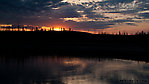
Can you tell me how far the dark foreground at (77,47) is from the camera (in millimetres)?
29672

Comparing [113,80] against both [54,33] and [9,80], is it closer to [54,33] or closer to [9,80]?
[9,80]

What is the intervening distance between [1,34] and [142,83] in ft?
247

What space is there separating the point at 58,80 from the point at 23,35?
217 ft

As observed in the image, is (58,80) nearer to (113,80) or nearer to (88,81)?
(88,81)

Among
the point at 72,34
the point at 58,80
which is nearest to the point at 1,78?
the point at 58,80

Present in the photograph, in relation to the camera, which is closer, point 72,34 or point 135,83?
point 135,83

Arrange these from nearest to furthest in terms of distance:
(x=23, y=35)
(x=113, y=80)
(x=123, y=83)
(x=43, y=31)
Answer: (x=123, y=83) < (x=113, y=80) < (x=23, y=35) < (x=43, y=31)

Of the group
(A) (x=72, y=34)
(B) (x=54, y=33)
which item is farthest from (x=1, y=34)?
(A) (x=72, y=34)

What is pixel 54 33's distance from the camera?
77312 mm

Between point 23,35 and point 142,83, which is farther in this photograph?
point 23,35

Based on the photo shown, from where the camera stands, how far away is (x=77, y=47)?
43875mm

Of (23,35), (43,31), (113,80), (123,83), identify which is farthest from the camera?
(43,31)

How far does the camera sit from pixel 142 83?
11836mm

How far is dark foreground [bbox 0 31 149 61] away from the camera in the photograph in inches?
1168
